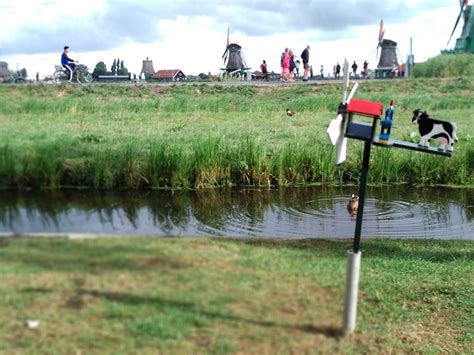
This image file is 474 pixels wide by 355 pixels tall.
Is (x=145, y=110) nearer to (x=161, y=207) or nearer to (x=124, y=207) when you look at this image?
(x=161, y=207)

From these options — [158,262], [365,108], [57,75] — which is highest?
[57,75]

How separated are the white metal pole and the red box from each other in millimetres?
1072

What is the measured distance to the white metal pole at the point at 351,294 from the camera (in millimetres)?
4324

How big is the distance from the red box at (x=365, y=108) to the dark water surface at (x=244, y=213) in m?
1.65

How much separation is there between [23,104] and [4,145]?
3.44 feet

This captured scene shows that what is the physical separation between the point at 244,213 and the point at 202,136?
7.43 ft

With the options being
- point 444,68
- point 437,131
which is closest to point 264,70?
point 444,68

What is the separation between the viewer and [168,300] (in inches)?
146

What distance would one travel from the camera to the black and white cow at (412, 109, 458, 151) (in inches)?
171

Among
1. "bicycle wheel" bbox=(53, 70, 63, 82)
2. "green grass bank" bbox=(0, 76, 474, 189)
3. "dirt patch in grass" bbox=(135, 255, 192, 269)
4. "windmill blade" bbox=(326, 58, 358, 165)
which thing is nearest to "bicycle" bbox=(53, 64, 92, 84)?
"bicycle wheel" bbox=(53, 70, 63, 82)

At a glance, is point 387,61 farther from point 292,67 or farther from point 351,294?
point 351,294

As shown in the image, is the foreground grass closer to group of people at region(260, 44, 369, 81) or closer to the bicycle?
the bicycle

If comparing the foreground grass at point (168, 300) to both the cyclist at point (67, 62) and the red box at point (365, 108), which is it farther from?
the cyclist at point (67, 62)

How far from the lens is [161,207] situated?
5305 millimetres
